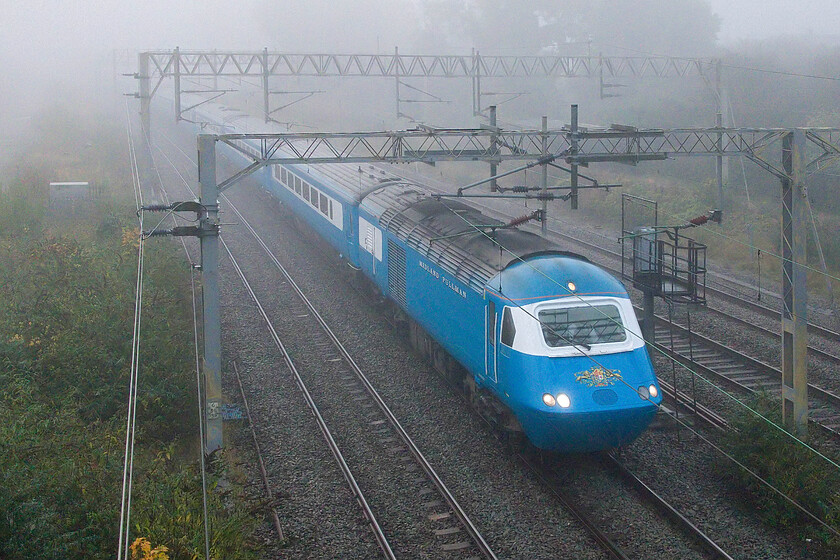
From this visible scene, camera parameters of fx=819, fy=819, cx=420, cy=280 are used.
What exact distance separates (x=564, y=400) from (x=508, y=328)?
4.46 feet

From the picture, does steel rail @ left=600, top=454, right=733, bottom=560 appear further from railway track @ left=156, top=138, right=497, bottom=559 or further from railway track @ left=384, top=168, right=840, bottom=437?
railway track @ left=384, top=168, right=840, bottom=437

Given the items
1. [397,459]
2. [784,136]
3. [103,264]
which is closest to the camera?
[397,459]

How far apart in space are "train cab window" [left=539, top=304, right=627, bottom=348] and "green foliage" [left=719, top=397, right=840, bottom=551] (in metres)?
2.65

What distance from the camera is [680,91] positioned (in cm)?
4700

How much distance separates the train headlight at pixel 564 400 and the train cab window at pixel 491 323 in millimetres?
1511

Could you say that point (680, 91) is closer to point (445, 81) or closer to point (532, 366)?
point (445, 81)

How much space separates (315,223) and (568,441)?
50.2ft

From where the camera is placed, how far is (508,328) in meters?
11.3

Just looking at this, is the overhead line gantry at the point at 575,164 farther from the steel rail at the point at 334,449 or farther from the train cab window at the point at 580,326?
the train cab window at the point at 580,326

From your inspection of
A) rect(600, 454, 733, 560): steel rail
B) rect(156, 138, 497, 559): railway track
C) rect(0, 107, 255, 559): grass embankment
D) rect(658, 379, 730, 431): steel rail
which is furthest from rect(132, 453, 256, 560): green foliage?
rect(658, 379, 730, 431): steel rail

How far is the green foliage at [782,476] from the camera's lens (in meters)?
10.5

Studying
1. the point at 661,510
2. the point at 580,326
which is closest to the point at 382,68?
the point at 580,326

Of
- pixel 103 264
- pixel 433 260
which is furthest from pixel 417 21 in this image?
pixel 433 260

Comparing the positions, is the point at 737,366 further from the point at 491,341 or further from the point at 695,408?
the point at 491,341
